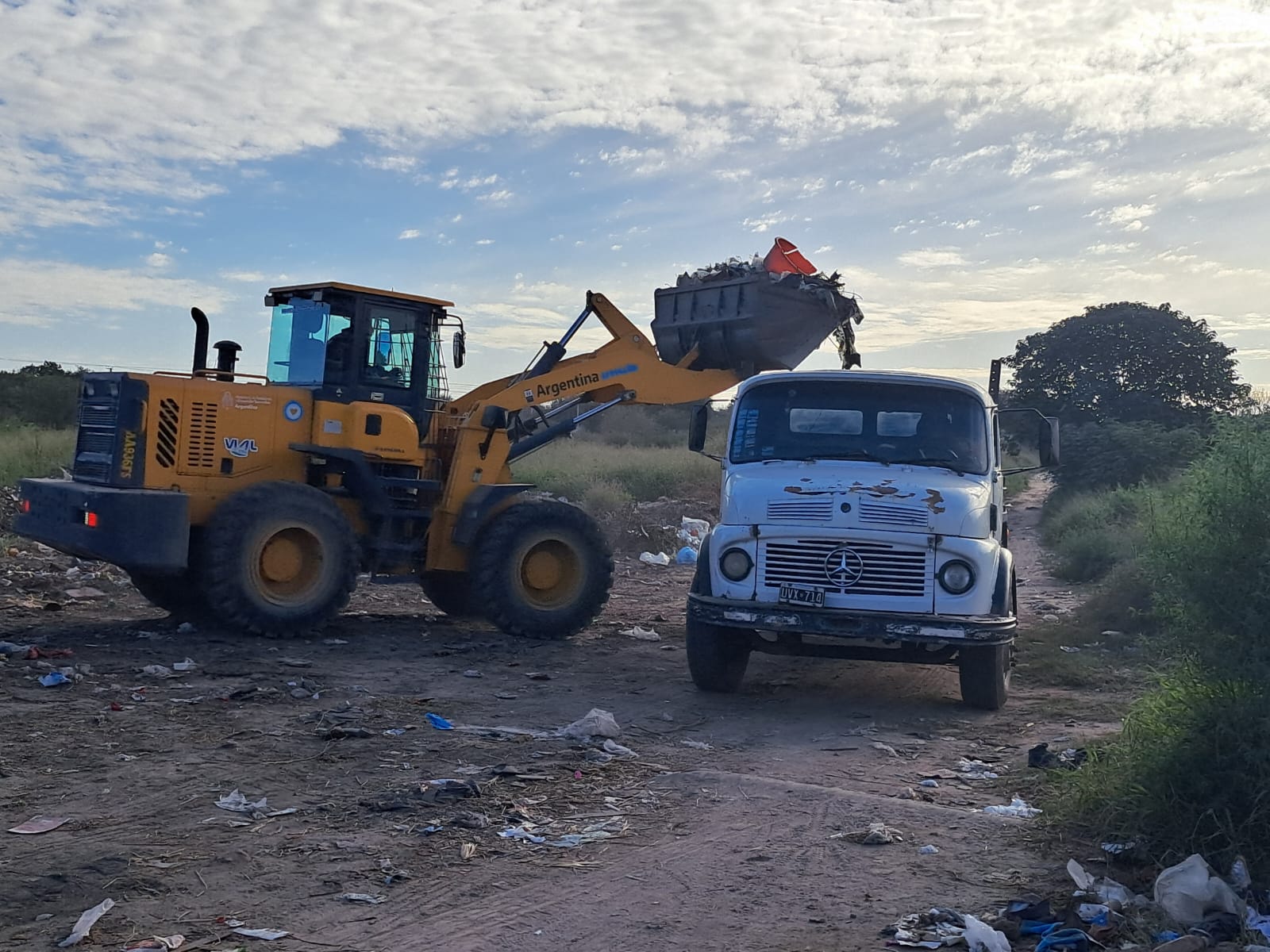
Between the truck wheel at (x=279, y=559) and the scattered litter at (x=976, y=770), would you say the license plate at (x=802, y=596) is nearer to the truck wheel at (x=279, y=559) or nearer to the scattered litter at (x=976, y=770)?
the scattered litter at (x=976, y=770)

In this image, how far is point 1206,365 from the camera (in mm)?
30766

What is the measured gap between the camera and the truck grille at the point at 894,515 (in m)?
7.86

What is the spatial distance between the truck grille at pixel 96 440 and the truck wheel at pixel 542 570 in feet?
10.4

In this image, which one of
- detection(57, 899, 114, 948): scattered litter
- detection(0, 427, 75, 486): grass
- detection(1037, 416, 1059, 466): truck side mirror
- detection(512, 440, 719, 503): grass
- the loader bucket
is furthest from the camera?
detection(512, 440, 719, 503): grass

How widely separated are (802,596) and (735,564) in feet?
1.67

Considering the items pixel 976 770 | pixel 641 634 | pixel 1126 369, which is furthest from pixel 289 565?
pixel 1126 369

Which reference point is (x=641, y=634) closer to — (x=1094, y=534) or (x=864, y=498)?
(x=864, y=498)

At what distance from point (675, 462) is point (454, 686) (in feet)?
59.1

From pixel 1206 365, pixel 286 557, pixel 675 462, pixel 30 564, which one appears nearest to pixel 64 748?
pixel 286 557

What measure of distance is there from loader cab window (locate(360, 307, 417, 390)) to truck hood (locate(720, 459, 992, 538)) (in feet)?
13.7

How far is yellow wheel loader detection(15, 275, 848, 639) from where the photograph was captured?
387 inches

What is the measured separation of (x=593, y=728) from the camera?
23.5ft

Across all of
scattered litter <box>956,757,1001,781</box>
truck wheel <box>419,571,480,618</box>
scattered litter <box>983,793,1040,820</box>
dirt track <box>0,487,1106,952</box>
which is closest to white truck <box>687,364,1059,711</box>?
dirt track <box>0,487,1106,952</box>

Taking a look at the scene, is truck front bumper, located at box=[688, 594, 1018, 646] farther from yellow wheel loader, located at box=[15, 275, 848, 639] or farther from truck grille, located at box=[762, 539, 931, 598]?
yellow wheel loader, located at box=[15, 275, 848, 639]
